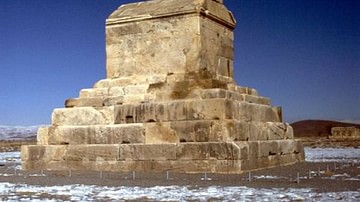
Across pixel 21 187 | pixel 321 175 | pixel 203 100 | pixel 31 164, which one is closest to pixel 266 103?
pixel 203 100

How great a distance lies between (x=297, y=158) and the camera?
16141 mm

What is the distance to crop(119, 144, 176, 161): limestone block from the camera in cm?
1242

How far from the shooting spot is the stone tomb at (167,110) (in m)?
12.3

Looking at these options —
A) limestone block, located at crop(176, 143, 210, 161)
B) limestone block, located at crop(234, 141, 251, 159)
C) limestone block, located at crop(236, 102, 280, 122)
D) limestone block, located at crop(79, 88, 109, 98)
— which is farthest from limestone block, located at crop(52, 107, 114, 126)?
limestone block, located at crop(234, 141, 251, 159)

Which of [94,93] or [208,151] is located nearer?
[208,151]

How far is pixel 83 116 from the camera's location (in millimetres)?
14055

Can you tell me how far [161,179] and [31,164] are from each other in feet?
16.6

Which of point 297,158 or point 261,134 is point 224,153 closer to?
point 261,134

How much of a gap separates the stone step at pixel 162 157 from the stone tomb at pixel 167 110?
A: 2 centimetres

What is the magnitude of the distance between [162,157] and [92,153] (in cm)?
201

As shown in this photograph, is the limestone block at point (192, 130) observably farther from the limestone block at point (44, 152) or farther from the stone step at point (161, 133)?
the limestone block at point (44, 152)

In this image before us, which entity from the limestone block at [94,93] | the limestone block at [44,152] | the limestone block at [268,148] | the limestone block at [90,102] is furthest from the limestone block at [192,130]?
the limestone block at [44,152]

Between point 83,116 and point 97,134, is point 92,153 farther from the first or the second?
point 83,116

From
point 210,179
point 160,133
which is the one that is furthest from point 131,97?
point 210,179
